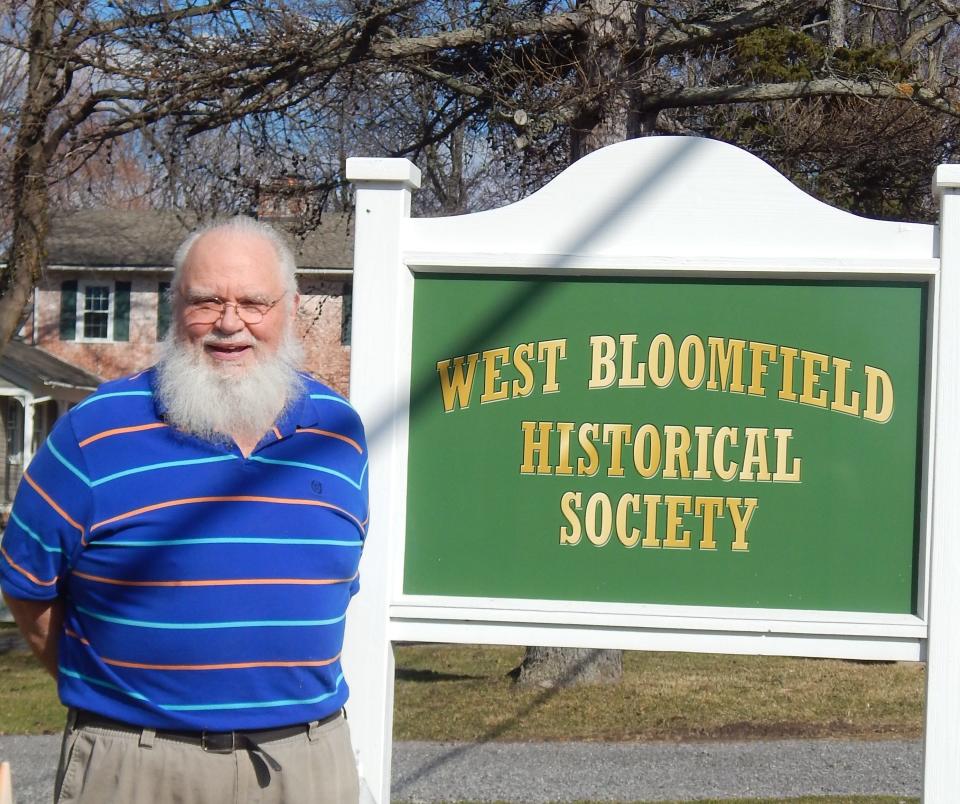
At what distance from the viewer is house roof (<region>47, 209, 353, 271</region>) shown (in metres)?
25.9

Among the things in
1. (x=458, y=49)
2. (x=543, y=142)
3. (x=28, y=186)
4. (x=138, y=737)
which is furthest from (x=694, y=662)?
(x=138, y=737)

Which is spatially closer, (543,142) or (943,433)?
(943,433)

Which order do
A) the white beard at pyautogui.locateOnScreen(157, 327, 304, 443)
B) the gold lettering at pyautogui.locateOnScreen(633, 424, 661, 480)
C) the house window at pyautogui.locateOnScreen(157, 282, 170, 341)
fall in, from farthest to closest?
the house window at pyautogui.locateOnScreen(157, 282, 170, 341), the gold lettering at pyautogui.locateOnScreen(633, 424, 661, 480), the white beard at pyautogui.locateOnScreen(157, 327, 304, 443)

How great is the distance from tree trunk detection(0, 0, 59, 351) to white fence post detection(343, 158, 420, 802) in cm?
556

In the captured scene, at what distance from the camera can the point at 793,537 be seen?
120 inches

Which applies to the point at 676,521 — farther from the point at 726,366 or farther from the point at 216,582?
the point at 216,582

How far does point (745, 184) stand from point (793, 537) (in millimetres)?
901

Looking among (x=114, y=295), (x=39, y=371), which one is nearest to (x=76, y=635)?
(x=39, y=371)

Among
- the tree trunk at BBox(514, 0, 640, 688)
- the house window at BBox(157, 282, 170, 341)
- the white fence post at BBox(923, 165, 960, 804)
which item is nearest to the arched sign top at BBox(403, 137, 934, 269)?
the white fence post at BBox(923, 165, 960, 804)

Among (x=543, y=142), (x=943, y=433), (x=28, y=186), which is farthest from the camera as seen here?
(x=543, y=142)

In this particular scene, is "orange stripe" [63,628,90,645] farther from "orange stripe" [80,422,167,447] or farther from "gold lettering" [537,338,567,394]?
"gold lettering" [537,338,567,394]

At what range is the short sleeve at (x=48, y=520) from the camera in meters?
2.37

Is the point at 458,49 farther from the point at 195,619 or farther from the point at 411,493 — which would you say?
the point at 195,619

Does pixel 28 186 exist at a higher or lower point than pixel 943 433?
higher
